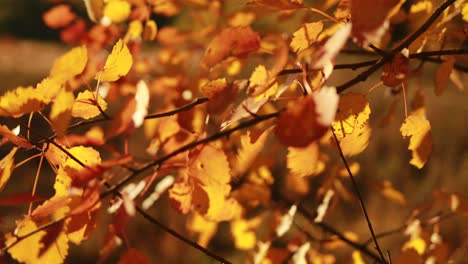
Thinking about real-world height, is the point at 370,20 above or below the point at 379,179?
Answer: above

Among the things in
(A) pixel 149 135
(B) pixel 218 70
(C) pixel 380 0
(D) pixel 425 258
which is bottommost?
(A) pixel 149 135

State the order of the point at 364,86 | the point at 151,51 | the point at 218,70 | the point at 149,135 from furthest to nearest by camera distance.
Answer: the point at 151,51 → the point at 364,86 → the point at 149,135 → the point at 218,70

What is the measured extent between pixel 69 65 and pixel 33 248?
0.25 metres

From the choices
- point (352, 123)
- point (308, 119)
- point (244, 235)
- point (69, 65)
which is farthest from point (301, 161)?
point (244, 235)

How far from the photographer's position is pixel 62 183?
2.37 ft

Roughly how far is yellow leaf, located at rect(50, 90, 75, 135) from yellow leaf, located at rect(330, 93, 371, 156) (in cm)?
33

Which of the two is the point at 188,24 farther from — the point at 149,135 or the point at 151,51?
the point at 149,135

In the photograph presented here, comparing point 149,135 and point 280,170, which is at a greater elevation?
point 149,135

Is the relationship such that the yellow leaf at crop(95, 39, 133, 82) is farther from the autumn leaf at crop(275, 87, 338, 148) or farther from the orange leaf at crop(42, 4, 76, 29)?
the orange leaf at crop(42, 4, 76, 29)

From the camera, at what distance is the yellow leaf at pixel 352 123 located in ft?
2.19

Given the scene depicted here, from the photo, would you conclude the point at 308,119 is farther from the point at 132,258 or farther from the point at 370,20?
the point at 132,258

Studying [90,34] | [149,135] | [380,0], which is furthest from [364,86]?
[380,0]

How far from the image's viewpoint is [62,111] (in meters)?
0.56

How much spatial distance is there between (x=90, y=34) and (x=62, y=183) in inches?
56.5
